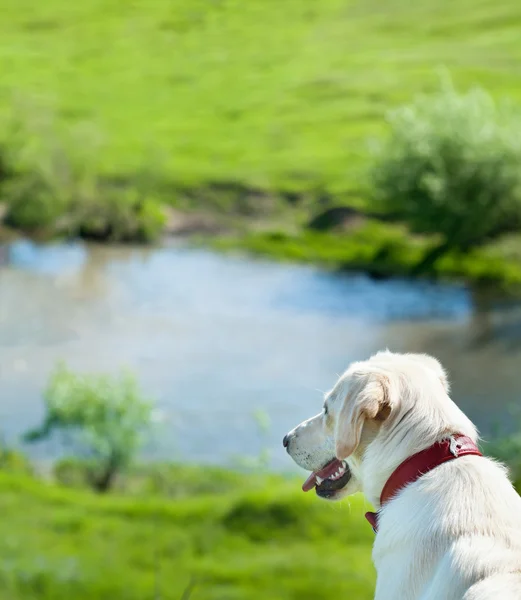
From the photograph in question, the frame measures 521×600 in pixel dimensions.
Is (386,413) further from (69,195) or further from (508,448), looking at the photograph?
(69,195)

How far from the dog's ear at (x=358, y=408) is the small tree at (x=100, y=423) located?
6.01 metres

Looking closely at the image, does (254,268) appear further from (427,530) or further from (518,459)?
(427,530)

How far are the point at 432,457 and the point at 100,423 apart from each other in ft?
20.3

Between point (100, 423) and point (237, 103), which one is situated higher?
point (237, 103)

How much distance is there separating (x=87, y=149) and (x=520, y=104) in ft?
13.7

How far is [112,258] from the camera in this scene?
9047mm

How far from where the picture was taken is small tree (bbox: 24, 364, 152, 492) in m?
7.23

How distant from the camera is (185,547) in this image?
5.43m

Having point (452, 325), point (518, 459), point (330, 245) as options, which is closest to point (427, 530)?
point (518, 459)

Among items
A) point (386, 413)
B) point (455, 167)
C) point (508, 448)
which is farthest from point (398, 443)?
Result: point (455, 167)

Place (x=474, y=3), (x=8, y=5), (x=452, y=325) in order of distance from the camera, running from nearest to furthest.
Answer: (x=452, y=325)
(x=474, y=3)
(x=8, y=5)

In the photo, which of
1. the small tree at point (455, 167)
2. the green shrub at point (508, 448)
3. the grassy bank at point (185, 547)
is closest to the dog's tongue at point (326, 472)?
the grassy bank at point (185, 547)

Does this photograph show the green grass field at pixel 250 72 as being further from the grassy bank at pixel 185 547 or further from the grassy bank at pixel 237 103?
the grassy bank at pixel 185 547

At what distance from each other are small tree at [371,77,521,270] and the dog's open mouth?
725 cm
